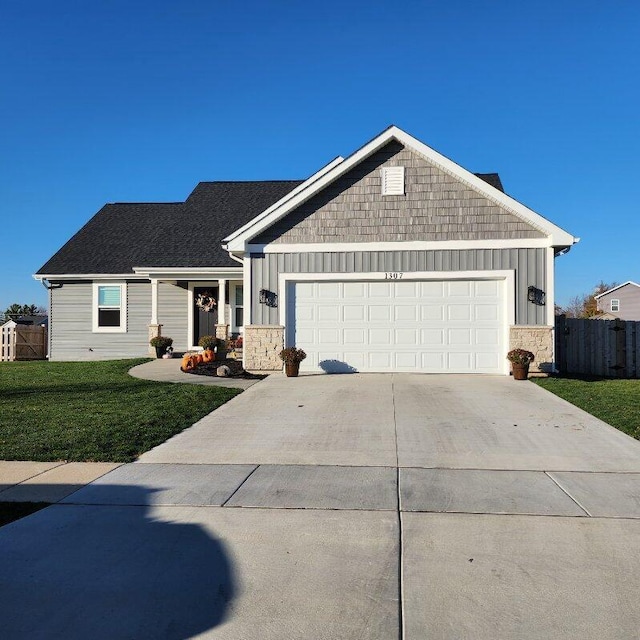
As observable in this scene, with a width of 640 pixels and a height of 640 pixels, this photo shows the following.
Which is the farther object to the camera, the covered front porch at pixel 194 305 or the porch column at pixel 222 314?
the covered front porch at pixel 194 305

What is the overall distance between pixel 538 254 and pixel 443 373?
136 inches

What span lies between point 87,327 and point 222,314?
5257mm

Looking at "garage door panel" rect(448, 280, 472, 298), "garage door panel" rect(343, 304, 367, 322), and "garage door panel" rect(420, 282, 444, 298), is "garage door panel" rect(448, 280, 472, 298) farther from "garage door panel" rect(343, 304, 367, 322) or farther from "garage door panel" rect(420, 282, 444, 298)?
"garage door panel" rect(343, 304, 367, 322)

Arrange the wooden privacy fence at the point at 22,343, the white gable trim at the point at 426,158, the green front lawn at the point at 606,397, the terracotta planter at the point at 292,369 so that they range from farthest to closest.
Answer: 1. the wooden privacy fence at the point at 22,343
2. the terracotta planter at the point at 292,369
3. the white gable trim at the point at 426,158
4. the green front lawn at the point at 606,397

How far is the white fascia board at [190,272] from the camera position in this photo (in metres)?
17.0

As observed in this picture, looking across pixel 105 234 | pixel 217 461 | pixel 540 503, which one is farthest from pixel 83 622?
pixel 105 234

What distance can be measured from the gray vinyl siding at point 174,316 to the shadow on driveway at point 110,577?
1412 cm

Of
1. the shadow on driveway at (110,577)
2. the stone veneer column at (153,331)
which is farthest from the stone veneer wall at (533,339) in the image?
the stone veneer column at (153,331)

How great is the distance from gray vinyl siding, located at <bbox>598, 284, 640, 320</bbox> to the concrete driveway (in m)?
43.5

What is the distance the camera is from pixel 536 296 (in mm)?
12375

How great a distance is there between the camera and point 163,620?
296 cm

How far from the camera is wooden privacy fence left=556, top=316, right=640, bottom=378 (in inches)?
512

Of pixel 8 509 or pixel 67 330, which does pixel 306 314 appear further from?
pixel 67 330

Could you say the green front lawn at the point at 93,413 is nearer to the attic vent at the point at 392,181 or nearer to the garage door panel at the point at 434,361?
the garage door panel at the point at 434,361
